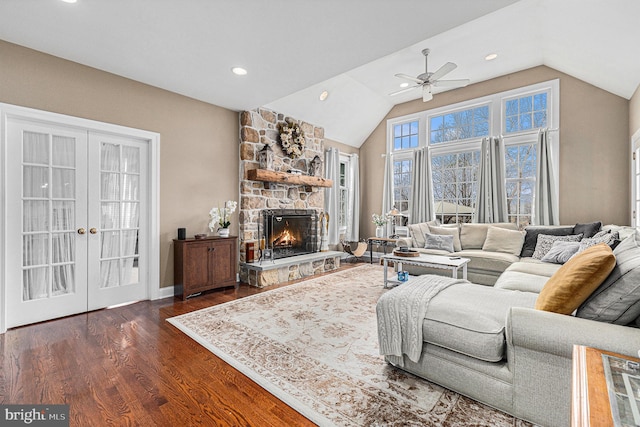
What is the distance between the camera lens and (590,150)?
4543 millimetres

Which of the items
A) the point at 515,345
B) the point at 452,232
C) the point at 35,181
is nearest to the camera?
the point at 515,345

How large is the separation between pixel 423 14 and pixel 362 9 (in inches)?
19.0

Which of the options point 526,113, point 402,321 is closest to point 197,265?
point 402,321

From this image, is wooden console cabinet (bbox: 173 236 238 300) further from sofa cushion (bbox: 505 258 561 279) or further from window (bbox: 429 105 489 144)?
window (bbox: 429 105 489 144)

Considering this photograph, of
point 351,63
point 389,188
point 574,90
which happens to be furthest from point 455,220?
point 351,63

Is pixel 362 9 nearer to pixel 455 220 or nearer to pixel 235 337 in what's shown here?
pixel 235 337

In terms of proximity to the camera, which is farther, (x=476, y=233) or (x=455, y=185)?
(x=455, y=185)

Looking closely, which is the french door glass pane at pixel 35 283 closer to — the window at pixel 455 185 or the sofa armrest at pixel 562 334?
the sofa armrest at pixel 562 334

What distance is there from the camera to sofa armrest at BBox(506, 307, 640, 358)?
1312mm

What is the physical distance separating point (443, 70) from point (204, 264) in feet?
13.0

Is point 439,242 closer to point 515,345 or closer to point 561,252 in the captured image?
point 561,252

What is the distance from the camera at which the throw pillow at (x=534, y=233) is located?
4234 millimetres

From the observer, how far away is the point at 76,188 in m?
3.22

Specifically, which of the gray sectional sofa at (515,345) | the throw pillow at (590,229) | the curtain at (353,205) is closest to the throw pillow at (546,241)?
the throw pillow at (590,229)
